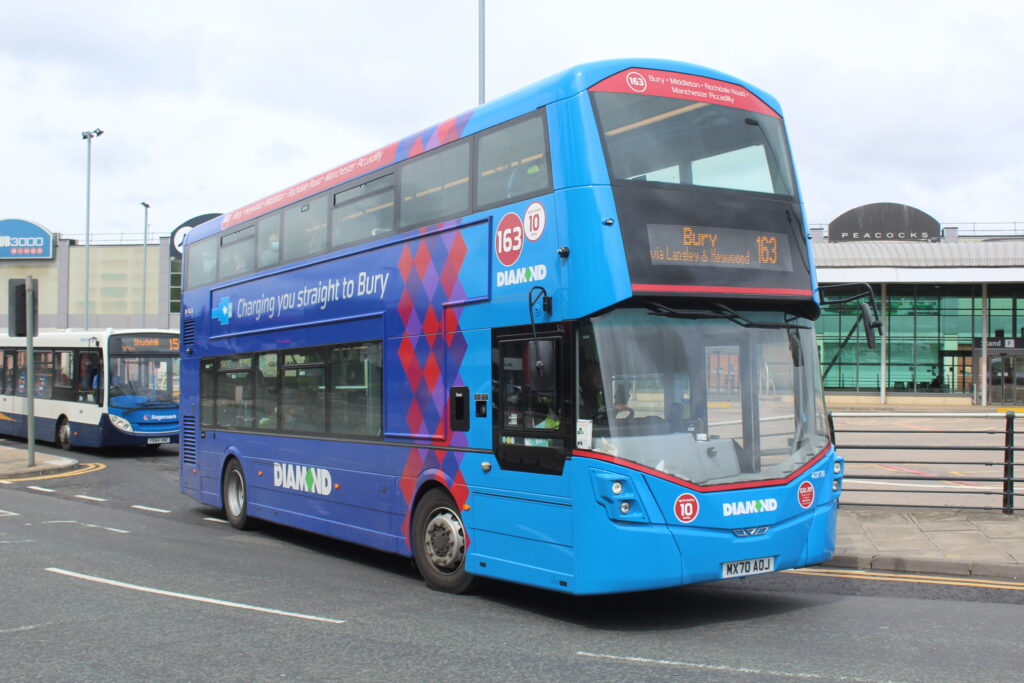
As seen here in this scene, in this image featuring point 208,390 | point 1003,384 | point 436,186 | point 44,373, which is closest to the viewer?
point 436,186

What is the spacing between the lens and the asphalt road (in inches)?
228

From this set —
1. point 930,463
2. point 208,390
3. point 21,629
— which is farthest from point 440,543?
point 930,463

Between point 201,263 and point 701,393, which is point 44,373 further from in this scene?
point 701,393

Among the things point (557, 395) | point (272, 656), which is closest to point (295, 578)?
point (272, 656)

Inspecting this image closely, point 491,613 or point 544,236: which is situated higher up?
point 544,236

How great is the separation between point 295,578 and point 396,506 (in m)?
1.15

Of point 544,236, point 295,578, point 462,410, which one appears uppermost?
point 544,236

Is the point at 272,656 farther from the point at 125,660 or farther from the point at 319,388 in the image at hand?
the point at 319,388

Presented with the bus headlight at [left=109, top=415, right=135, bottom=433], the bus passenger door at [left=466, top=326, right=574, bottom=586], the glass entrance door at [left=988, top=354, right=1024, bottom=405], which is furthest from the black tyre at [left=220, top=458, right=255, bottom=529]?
the glass entrance door at [left=988, top=354, right=1024, bottom=405]

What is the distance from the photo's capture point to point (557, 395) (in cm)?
698

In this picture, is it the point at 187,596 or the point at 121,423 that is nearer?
the point at 187,596

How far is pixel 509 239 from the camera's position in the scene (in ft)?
24.9

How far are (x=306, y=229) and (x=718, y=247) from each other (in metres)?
5.40

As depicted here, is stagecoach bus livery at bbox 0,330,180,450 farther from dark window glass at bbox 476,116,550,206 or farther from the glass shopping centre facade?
the glass shopping centre facade
